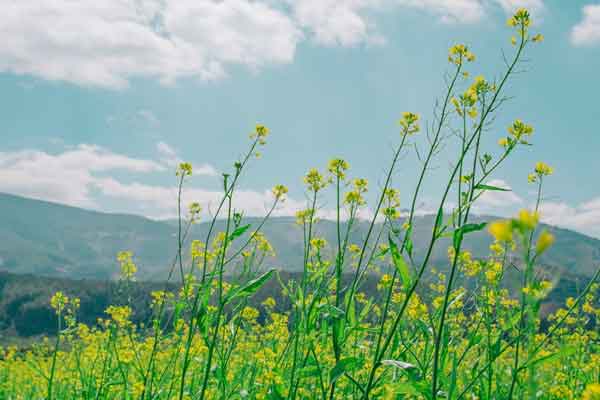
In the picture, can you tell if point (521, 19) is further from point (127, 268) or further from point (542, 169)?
point (127, 268)

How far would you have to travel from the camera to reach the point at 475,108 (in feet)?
8.63

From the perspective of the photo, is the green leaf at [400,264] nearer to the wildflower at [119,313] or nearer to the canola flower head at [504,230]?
the canola flower head at [504,230]

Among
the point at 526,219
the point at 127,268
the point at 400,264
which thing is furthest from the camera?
the point at 127,268

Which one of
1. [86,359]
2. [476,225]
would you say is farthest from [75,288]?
[476,225]

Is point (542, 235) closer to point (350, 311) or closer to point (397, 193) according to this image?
point (350, 311)

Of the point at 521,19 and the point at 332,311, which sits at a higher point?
the point at 521,19

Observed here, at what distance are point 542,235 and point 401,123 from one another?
93.4 inches

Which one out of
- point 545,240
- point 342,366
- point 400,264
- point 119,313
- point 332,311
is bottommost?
point 119,313

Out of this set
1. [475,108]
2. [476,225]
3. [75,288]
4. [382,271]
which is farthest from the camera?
[75,288]

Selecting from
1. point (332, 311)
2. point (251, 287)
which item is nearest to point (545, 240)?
point (332, 311)

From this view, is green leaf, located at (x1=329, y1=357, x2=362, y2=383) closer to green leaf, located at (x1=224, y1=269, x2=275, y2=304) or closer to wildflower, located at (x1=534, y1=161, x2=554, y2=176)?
green leaf, located at (x1=224, y1=269, x2=275, y2=304)

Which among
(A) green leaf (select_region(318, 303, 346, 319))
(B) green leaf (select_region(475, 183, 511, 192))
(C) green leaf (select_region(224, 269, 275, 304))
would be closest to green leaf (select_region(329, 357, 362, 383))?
(A) green leaf (select_region(318, 303, 346, 319))

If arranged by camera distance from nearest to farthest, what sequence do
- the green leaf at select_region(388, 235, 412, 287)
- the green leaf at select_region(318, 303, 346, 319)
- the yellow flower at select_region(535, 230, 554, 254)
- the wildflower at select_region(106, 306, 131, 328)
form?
the yellow flower at select_region(535, 230, 554, 254), the green leaf at select_region(388, 235, 412, 287), the green leaf at select_region(318, 303, 346, 319), the wildflower at select_region(106, 306, 131, 328)

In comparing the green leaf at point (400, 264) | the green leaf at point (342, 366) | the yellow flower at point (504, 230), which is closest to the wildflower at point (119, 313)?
the green leaf at point (342, 366)
